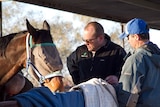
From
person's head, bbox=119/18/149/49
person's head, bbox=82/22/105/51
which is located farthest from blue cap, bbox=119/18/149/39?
person's head, bbox=82/22/105/51

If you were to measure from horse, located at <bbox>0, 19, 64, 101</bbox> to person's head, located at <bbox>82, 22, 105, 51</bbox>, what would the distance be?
80 cm

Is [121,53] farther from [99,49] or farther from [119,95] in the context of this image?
[119,95]

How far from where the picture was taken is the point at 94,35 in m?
4.68

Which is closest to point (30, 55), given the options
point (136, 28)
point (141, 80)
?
point (136, 28)

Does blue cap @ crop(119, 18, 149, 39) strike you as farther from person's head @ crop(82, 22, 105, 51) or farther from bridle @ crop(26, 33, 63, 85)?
person's head @ crop(82, 22, 105, 51)

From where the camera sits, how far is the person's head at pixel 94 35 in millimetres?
4684

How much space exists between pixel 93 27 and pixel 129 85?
1806 millimetres

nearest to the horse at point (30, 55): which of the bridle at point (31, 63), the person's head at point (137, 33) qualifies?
the bridle at point (31, 63)

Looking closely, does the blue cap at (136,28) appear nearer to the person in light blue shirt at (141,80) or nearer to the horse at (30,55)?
the person in light blue shirt at (141,80)

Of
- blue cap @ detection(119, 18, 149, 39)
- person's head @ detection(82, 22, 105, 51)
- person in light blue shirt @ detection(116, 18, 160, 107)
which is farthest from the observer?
person's head @ detection(82, 22, 105, 51)

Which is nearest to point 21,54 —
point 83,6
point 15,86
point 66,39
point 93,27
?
point 15,86

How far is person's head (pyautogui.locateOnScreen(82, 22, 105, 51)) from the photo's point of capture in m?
4.68

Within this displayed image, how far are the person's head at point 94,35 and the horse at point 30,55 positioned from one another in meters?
0.80

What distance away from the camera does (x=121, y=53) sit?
15.6 ft
